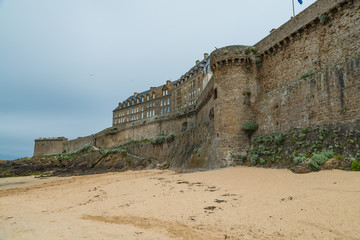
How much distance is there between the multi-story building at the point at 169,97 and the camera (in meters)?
41.6

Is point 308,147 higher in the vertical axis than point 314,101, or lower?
lower

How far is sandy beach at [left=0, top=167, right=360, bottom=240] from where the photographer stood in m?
4.86

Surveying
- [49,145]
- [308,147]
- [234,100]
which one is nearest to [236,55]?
[234,100]

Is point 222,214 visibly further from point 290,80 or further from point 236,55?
point 236,55

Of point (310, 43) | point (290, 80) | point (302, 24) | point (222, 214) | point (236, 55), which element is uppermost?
point (302, 24)

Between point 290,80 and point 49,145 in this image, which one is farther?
point 49,145

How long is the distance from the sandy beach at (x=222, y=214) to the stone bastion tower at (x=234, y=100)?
4.73 metres

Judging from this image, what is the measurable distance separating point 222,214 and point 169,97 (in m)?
49.3

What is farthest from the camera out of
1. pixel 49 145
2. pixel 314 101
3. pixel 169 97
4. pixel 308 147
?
pixel 49 145

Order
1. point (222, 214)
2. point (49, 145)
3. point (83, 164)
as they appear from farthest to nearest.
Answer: point (49, 145)
point (83, 164)
point (222, 214)

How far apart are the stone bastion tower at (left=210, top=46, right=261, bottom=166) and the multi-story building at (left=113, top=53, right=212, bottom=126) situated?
18922 millimetres

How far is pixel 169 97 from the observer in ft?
180

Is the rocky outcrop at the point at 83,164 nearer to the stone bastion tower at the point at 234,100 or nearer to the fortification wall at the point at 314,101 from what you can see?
the stone bastion tower at the point at 234,100

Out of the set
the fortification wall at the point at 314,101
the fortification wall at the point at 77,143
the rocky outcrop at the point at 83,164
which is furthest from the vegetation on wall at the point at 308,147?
the fortification wall at the point at 77,143
